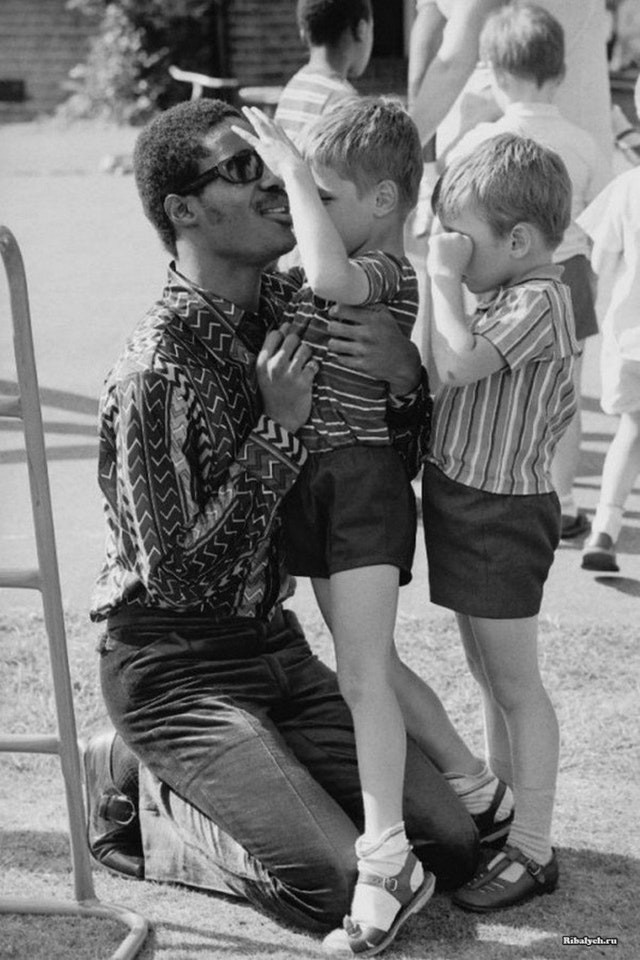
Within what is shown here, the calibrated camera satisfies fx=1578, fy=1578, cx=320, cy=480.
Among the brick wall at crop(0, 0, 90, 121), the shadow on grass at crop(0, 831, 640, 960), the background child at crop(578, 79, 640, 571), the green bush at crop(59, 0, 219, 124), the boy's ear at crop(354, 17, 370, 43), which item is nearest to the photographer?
the shadow on grass at crop(0, 831, 640, 960)

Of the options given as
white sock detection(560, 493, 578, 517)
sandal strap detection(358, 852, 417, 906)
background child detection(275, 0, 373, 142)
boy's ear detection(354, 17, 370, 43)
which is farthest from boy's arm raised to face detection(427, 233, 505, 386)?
boy's ear detection(354, 17, 370, 43)

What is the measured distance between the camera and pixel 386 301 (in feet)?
10.1

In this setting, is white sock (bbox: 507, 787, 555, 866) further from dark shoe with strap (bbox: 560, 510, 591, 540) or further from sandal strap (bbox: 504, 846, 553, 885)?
dark shoe with strap (bbox: 560, 510, 591, 540)

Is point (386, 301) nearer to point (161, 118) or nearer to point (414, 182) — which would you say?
point (414, 182)

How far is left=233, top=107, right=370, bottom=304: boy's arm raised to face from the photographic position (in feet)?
9.33

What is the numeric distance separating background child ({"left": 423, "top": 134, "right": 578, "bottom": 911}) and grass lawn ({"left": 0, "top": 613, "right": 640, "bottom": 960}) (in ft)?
0.39

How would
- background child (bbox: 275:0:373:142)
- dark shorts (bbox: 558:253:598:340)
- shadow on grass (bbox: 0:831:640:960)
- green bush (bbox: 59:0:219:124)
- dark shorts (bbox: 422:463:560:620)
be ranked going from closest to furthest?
1. shadow on grass (bbox: 0:831:640:960)
2. dark shorts (bbox: 422:463:560:620)
3. dark shorts (bbox: 558:253:598:340)
4. background child (bbox: 275:0:373:142)
5. green bush (bbox: 59:0:219:124)

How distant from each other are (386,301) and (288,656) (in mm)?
813

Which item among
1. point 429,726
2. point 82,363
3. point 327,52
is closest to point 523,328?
point 429,726

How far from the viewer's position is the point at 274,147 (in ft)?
9.56

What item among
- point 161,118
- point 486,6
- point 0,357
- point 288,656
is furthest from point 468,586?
point 0,357

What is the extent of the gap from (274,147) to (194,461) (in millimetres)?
622

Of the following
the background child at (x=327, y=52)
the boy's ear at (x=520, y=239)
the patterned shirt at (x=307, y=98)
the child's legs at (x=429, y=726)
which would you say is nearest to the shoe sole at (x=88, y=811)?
the child's legs at (x=429, y=726)

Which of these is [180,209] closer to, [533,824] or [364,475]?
[364,475]
